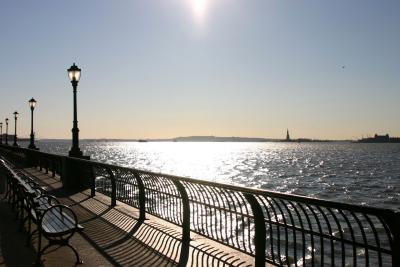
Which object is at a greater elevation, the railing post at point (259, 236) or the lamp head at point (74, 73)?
the lamp head at point (74, 73)

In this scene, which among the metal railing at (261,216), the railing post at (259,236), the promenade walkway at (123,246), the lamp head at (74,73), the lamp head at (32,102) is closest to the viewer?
the metal railing at (261,216)

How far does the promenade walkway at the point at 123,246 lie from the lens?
7.96 metres

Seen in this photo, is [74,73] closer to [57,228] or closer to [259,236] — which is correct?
[57,228]

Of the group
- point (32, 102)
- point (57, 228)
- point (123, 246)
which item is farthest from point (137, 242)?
point (32, 102)

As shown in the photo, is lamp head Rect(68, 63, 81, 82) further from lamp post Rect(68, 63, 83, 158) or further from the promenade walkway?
the promenade walkway

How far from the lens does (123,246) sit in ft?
30.2

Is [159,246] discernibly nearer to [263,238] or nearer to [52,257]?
[52,257]

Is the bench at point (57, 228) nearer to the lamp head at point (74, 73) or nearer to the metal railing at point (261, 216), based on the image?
the metal railing at point (261, 216)

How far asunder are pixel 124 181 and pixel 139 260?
5.84 meters

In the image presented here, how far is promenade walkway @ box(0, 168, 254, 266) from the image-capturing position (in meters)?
7.96

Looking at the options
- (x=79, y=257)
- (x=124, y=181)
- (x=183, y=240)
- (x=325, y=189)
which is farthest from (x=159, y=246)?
(x=325, y=189)

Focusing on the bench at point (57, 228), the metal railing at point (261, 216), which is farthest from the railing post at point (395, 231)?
the bench at point (57, 228)

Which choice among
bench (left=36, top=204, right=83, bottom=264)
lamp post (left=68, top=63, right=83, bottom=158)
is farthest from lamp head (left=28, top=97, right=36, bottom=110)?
bench (left=36, top=204, right=83, bottom=264)

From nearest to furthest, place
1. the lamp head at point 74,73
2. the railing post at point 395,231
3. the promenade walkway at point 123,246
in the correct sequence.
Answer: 1. the railing post at point 395,231
2. the promenade walkway at point 123,246
3. the lamp head at point 74,73
